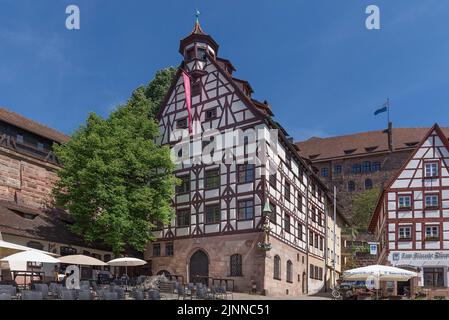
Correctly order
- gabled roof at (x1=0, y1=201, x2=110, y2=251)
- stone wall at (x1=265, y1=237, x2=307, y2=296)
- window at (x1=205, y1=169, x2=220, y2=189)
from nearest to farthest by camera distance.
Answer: gabled roof at (x1=0, y1=201, x2=110, y2=251) → stone wall at (x1=265, y1=237, x2=307, y2=296) → window at (x1=205, y1=169, x2=220, y2=189)

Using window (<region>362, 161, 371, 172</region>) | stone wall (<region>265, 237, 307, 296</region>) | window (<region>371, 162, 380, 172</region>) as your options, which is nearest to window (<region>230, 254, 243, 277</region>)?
stone wall (<region>265, 237, 307, 296</region>)

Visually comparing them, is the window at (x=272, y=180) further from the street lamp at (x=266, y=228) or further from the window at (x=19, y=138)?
the window at (x=19, y=138)

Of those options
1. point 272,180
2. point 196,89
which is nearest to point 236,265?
point 272,180

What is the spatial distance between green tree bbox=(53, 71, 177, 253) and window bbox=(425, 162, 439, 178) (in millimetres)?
18215

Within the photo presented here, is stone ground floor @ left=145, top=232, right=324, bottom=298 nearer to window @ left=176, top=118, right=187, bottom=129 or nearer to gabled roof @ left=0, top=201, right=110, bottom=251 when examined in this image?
gabled roof @ left=0, top=201, right=110, bottom=251

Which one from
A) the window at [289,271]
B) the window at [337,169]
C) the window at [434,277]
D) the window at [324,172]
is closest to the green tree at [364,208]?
the window at [337,169]

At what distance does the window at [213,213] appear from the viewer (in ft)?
113

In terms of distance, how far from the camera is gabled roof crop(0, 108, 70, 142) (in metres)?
34.9

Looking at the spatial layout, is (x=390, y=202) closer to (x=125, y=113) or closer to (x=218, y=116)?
(x=218, y=116)

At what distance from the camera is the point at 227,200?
34094mm

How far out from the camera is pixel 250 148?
33.9 m

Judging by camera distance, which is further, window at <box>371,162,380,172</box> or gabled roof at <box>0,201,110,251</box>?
window at <box>371,162,380,172</box>
